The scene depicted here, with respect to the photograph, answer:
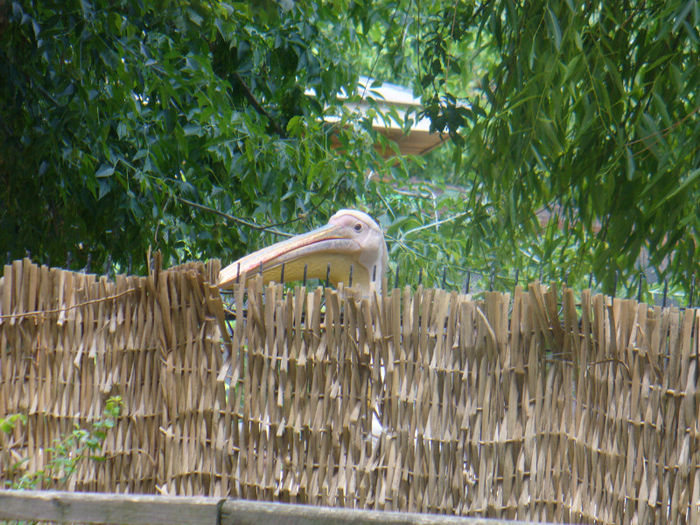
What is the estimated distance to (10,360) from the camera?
3277 mm

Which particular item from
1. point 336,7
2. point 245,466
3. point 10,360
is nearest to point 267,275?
point 245,466

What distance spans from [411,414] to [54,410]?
4.91ft

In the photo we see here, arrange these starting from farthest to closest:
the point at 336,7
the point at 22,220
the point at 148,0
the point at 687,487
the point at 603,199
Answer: the point at 336,7 < the point at 22,220 < the point at 148,0 < the point at 603,199 < the point at 687,487

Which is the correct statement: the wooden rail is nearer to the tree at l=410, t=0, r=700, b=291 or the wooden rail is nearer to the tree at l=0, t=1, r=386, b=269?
the tree at l=410, t=0, r=700, b=291

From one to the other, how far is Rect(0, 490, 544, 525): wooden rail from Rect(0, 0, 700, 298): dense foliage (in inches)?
65.1

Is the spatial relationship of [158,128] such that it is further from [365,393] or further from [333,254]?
[365,393]

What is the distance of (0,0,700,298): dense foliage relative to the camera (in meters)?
3.43

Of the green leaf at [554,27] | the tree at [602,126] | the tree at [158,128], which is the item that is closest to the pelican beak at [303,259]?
the tree at [602,126]

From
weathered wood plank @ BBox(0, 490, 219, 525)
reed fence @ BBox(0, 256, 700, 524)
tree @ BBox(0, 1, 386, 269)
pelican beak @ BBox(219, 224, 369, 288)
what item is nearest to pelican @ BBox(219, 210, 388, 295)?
pelican beak @ BBox(219, 224, 369, 288)

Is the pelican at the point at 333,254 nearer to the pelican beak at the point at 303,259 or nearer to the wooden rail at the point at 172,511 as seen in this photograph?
the pelican beak at the point at 303,259

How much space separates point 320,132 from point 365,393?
3.14m

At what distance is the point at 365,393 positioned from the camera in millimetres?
2883

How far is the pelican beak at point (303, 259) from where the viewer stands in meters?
3.36

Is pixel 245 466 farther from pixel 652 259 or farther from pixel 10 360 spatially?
pixel 652 259
